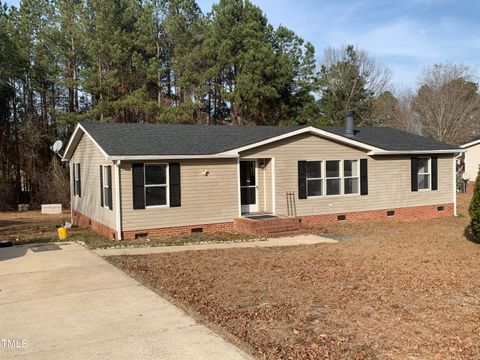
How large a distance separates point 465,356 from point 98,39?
86.6ft

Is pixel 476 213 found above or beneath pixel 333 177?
beneath

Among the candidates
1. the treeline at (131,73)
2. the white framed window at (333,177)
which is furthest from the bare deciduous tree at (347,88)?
the white framed window at (333,177)

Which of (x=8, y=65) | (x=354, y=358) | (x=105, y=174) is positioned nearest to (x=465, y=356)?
(x=354, y=358)

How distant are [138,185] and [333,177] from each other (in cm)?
703

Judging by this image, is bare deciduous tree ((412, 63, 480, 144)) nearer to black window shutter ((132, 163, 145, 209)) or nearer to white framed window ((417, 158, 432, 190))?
white framed window ((417, 158, 432, 190))

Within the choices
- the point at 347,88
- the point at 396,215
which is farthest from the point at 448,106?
the point at 396,215

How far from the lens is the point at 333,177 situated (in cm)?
1636

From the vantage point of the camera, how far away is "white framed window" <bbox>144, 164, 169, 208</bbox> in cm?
1340

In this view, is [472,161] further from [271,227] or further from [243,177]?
[271,227]

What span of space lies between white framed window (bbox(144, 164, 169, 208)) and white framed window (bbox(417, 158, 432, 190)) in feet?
33.9

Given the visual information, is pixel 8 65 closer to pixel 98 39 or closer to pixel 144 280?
pixel 98 39

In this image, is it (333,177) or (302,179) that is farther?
(333,177)

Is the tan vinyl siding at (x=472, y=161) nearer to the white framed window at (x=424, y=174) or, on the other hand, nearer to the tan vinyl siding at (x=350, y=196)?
the tan vinyl siding at (x=350, y=196)

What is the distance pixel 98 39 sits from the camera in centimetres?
2664
